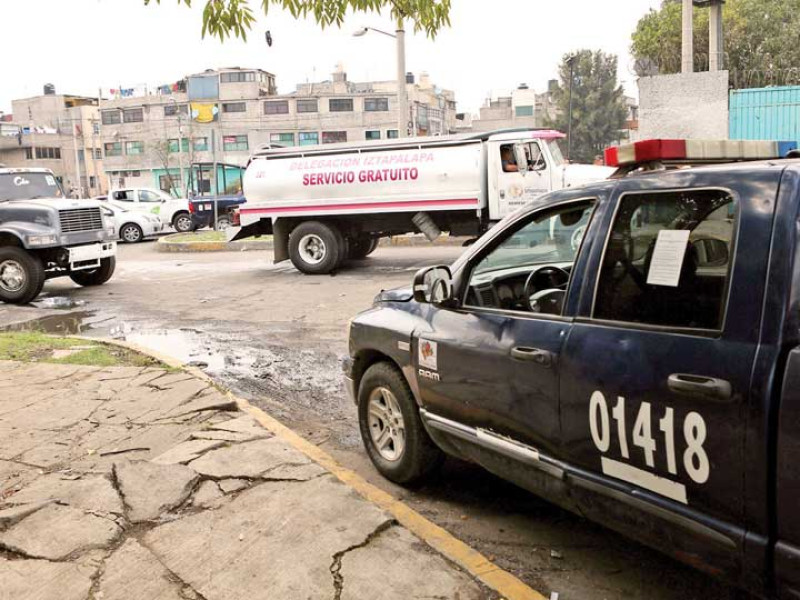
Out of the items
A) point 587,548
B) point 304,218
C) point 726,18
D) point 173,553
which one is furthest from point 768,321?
point 726,18

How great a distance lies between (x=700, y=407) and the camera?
7.95ft

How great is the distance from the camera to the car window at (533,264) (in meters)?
3.34

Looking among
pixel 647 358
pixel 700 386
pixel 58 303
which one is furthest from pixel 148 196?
pixel 700 386

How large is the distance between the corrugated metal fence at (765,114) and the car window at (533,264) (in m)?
14.6

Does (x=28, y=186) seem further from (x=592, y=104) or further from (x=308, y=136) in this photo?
(x=592, y=104)

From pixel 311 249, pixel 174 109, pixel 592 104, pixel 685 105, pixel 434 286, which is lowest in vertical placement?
pixel 311 249

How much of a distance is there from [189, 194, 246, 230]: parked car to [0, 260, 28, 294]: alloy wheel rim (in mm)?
14331

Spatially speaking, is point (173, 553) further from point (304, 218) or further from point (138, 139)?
point (138, 139)

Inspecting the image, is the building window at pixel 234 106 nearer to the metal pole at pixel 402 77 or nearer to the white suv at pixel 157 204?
the white suv at pixel 157 204

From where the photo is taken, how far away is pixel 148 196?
2689 centimetres

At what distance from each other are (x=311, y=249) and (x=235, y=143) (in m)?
58.0

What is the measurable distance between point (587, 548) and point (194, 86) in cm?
7311

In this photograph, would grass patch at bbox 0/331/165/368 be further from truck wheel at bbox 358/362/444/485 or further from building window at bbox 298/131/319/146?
building window at bbox 298/131/319/146

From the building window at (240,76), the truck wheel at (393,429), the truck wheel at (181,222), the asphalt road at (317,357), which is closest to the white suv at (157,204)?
the truck wheel at (181,222)
